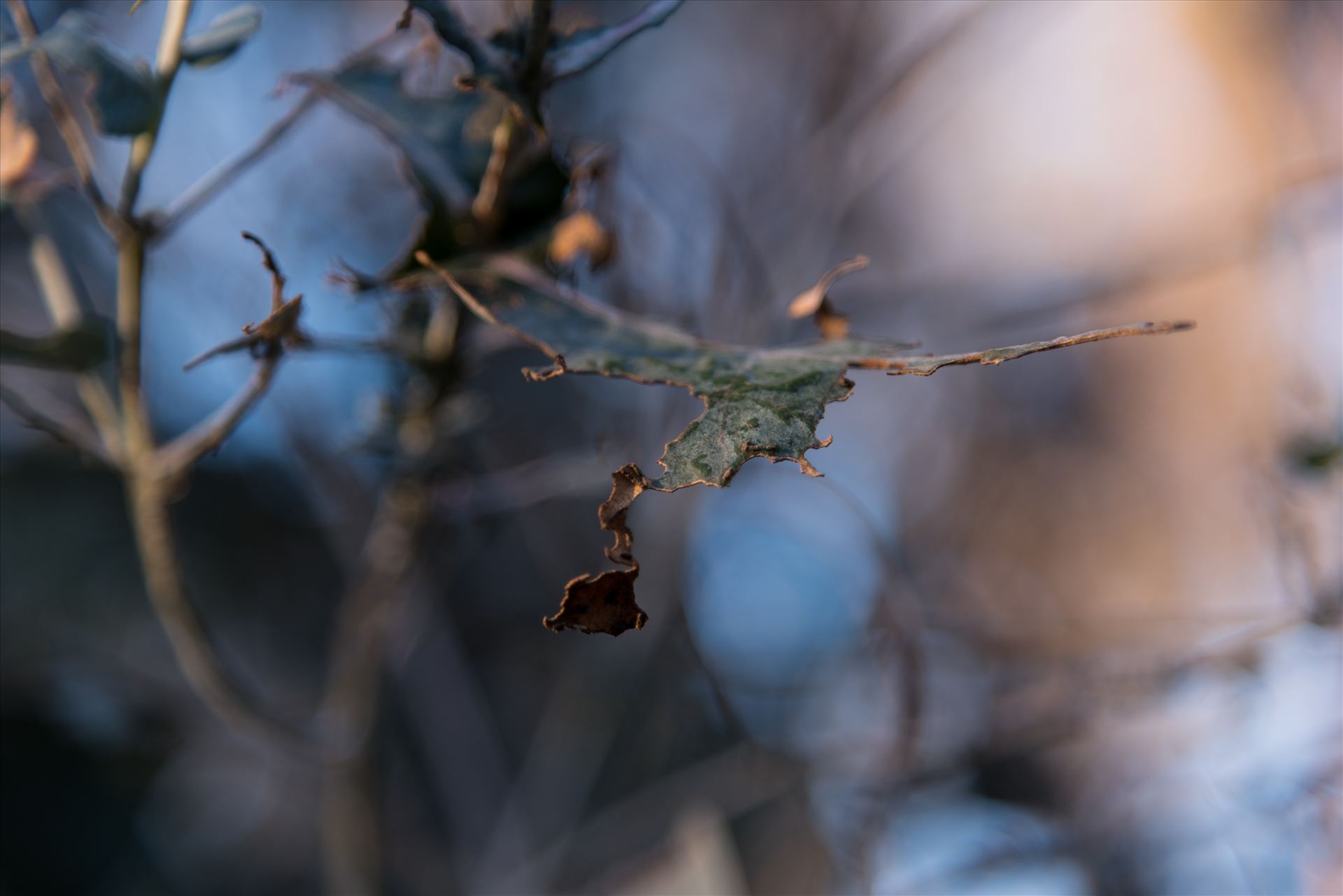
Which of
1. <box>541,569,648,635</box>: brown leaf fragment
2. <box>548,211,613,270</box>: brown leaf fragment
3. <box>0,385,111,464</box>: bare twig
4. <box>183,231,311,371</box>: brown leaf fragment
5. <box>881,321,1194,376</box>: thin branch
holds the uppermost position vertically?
<box>548,211,613,270</box>: brown leaf fragment

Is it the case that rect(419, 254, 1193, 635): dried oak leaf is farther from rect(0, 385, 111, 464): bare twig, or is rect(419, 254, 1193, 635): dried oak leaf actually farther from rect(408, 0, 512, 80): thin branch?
rect(0, 385, 111, 464): bare twig

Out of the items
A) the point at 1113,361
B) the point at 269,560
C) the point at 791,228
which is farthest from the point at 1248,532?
the point at 269,560

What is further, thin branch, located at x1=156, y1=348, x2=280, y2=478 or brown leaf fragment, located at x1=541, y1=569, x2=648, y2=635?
thin branch, located at x1=156, y1=348, x2=280, y2=478

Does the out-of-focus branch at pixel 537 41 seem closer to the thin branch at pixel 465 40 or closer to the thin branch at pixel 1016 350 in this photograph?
the thin branch at pixel 465 40

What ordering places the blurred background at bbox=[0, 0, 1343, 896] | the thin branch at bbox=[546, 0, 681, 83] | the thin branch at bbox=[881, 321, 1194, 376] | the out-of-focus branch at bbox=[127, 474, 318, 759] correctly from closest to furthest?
the thin branch at bbox=[881, 321, 1194, 376]
the thin branch at bbox=[546, 0, 681, 83]
the out-of-focus branch at bbox=[127, 474, 318, 759]
the blurred background at bbox=[0, 0, 1343, 896]

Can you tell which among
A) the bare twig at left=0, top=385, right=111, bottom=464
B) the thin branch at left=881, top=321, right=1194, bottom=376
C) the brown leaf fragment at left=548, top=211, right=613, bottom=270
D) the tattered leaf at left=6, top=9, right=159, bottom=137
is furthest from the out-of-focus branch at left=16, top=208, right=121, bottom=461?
the thin branch at left=881, top=321, right=1194, bottom=376

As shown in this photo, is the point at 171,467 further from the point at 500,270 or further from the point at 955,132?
the point at 955,132
